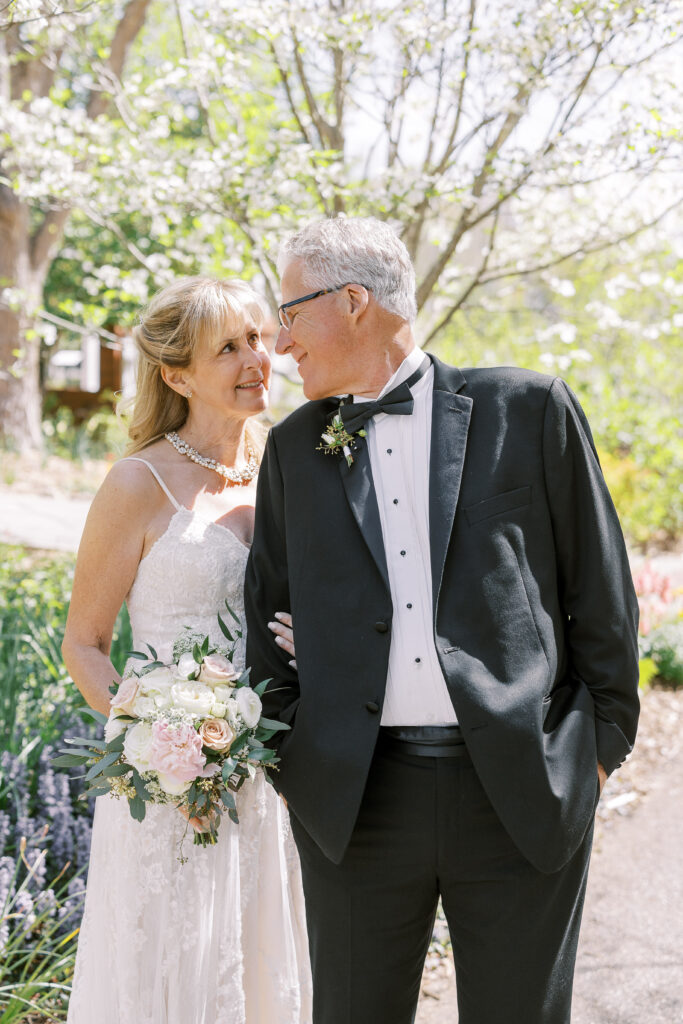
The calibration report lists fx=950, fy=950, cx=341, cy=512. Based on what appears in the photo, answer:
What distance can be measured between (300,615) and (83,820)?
181cm

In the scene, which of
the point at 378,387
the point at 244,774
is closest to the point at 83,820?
the point at 244,774

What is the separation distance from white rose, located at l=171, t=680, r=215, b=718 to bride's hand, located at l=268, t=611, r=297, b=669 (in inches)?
11.0

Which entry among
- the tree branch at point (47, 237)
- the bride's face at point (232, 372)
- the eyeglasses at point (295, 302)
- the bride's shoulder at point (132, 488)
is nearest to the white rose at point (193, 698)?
the bride's shoulder at point (132, 488)

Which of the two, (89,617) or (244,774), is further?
(89,617)

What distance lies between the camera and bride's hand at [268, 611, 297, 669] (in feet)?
7.45

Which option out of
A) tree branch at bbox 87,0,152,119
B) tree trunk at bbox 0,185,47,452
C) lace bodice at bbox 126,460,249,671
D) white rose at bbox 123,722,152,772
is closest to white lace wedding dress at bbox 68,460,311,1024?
lace bodice at bbox 126,460,249,671

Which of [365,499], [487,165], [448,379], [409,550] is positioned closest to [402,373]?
[448,379]

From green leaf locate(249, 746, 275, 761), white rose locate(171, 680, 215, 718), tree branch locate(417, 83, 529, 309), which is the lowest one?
green leaf locate(249, 746, 275, 761)

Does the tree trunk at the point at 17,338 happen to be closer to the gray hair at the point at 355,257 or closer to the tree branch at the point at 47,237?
the tree branch at the point at 47,237

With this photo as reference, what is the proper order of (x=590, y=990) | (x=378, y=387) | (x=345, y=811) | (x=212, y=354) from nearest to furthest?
(x=345, y=811) → (x=378, y=387) → (x=212, y=354) → (x=590, y=990)

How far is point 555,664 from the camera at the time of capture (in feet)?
7.05

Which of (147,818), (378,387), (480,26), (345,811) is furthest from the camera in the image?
(480,26)

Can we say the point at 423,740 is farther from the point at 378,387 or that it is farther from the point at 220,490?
the point at 220,490

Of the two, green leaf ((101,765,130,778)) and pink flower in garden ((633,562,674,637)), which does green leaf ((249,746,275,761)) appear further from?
pink flower in garden ((633,562,674,637))
